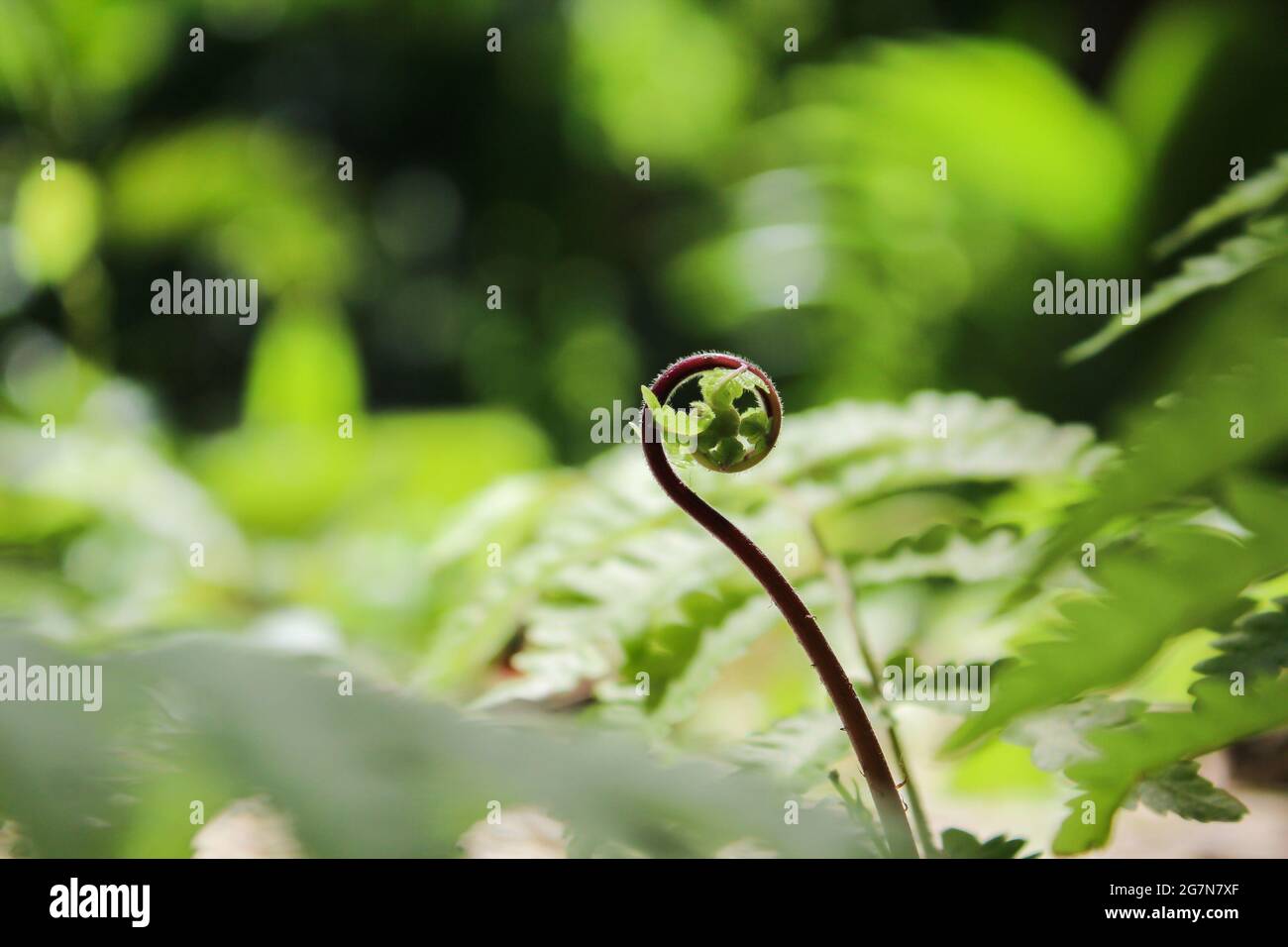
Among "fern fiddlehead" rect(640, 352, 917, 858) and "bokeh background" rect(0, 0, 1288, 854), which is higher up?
"bokeh background" rect(0, 0, 1288, 854)

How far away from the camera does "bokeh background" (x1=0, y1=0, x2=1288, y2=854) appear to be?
0.93 meters

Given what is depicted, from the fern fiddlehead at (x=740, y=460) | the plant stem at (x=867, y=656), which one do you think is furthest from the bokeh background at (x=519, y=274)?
the fern fiddlehead at (x=740, y=460)

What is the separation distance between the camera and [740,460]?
44cm

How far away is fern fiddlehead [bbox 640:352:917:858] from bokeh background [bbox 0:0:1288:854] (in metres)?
0.17

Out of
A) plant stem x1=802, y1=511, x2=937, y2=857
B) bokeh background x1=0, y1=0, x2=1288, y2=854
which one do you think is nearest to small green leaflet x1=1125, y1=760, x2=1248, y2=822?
plant stem x1=802, y1=511, x2=937, y2=857

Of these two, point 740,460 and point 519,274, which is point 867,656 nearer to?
point 740,460

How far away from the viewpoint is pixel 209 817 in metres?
0.38

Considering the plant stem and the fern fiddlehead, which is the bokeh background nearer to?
the plant stem

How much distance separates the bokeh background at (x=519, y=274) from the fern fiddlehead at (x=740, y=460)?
0.17m

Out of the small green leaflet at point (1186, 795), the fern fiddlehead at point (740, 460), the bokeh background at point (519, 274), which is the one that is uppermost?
the bokeh background at point (519, 274)

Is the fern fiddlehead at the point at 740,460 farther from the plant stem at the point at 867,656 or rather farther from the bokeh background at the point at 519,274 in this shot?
the bokeh background at the point at 519,274

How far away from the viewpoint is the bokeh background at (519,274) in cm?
93

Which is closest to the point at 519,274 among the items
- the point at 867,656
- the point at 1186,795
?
the point at 867,656
